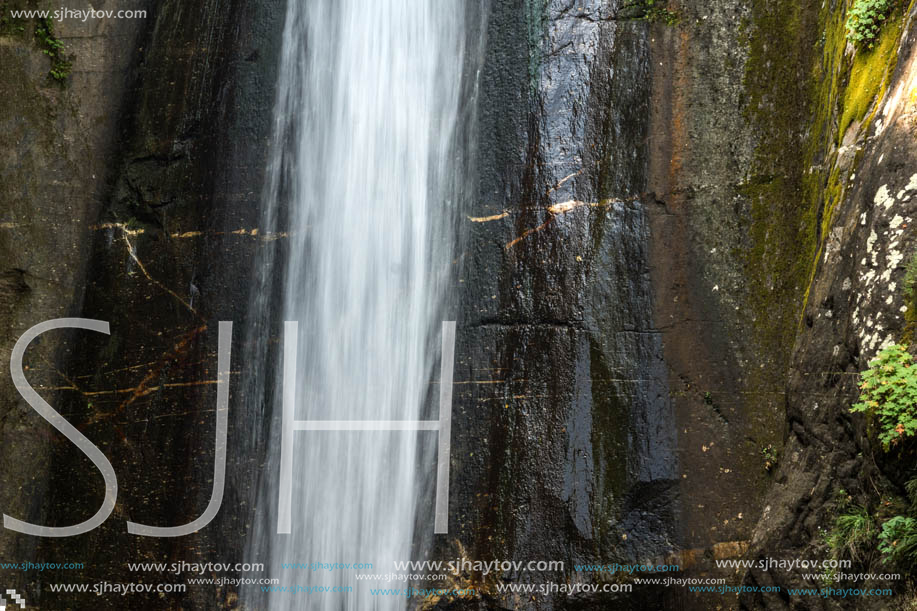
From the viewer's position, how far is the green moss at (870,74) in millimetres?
4355

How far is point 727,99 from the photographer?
4992 mm

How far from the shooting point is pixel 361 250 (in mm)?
5141

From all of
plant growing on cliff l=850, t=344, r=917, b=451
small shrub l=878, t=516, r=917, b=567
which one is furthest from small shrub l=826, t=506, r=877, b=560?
plant growing on cliff l=850, t=344, r=917, b=451

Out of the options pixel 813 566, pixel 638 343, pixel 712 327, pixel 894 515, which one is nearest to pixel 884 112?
pixel 712 327

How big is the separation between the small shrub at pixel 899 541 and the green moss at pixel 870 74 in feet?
8.05

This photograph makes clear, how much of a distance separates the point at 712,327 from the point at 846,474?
1.27 m

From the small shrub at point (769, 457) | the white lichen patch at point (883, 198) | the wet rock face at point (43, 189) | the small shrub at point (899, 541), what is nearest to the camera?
the small shrub at point (899, 541)

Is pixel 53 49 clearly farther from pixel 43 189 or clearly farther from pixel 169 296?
pixel 169 296

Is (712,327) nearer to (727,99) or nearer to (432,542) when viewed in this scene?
(727,99)

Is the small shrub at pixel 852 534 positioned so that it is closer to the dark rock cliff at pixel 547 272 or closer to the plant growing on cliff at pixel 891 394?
the dark rock cliff at pixel 547 272

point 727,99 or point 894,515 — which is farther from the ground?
point 727,99

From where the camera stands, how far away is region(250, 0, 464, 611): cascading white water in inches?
195

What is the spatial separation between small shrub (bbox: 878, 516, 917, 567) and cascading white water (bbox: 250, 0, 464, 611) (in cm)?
281

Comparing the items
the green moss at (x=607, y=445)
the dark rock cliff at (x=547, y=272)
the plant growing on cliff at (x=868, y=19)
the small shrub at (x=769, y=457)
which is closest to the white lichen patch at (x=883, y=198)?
the dark rock cliff at (x=547, y=272)
